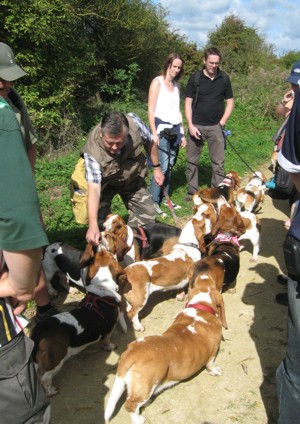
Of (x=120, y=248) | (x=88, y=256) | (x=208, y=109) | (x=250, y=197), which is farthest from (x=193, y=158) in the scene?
(x=88, y=256)

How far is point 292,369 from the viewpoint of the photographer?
2.14 meters

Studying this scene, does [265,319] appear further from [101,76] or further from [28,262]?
[101,76]

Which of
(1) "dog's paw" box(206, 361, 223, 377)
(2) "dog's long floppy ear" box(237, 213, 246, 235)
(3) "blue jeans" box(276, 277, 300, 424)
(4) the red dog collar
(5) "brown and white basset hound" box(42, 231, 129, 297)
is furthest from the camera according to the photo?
(2) "dog's long floppy ear" box(237, 213, 246, 235)

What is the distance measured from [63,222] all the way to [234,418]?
3960mm

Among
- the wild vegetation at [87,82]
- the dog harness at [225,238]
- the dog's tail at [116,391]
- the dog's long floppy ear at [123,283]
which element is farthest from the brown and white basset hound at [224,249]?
the wild vegetation at [87,82]

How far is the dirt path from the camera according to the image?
3.06 metres

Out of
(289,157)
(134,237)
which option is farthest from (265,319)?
(289,157)

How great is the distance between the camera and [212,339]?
Result: 3.33 meters

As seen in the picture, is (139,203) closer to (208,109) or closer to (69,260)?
(69,260)

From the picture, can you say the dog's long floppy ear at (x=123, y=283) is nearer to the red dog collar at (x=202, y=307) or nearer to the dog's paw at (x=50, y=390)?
the red dog collar at (x=202, y=307)

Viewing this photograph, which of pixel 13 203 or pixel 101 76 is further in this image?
pixel 101 76

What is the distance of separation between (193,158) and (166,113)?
3.52 feet

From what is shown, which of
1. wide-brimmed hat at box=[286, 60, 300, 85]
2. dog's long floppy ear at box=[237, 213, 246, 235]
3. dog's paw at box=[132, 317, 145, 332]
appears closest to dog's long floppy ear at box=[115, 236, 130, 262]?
dog's paw at box=[132, 317, 145, 332]

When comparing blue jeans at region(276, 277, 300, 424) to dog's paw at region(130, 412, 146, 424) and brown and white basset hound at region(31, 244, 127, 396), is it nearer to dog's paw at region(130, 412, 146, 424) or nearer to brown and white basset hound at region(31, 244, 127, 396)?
dog's paw at region(130, 412, 146, 424)
